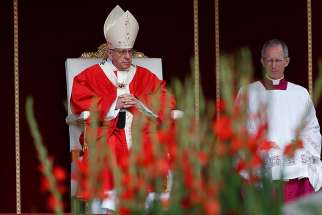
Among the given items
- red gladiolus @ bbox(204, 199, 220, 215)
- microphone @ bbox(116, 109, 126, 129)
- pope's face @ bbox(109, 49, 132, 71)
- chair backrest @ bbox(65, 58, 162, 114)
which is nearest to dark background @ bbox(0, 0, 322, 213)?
chair backrest @ bbox(65, 58, 162, 114)

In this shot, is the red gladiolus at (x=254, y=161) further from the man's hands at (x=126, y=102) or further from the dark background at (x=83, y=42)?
the dark background at (x=83, y=42)

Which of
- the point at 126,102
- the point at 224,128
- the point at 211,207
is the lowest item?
the point at 211,207

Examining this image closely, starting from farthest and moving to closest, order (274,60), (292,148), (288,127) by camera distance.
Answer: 1. (288,127)
2. (274,60)
3. (292,148)

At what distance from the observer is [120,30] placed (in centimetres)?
584

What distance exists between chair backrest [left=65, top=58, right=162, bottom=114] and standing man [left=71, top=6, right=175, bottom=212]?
0.20 m

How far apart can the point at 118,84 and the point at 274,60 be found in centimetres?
95

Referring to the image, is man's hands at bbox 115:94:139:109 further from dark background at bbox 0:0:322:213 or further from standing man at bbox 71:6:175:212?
dark background at bbox 0:0:322:213

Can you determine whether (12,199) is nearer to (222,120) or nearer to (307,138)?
(307,138)

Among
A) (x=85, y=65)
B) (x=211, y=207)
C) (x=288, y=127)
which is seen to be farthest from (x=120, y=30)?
(x=211, y=207)

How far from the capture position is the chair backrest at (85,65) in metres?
6.14

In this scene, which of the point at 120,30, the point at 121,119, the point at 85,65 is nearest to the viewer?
the point at 121,119

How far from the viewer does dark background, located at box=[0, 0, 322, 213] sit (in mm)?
6766

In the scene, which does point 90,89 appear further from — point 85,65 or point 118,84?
point 85,65

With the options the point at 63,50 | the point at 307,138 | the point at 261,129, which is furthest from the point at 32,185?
the point at 261,129
